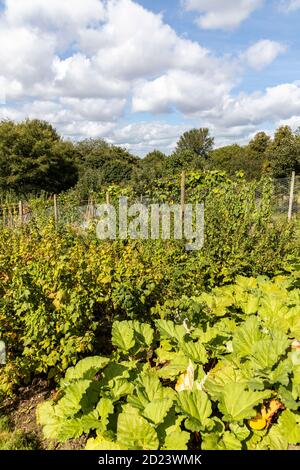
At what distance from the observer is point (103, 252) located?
3.91m

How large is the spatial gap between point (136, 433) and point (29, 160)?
2169 centimetres

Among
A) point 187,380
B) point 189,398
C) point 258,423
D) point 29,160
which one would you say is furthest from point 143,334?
point 29,160

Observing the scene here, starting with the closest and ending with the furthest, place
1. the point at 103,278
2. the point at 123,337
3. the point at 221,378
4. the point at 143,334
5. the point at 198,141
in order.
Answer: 1. the point at 221,378
2. the point at 123,337
3. the point at 143,334
4. the point at 103,278
5. the point at 198,141

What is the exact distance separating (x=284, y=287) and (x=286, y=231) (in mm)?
1603

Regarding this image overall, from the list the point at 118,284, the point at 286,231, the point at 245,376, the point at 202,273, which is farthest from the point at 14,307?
the point at 286,231

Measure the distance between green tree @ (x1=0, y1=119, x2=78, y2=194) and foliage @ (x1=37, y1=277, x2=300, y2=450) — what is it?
20550mm

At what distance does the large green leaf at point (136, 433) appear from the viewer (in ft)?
6.15

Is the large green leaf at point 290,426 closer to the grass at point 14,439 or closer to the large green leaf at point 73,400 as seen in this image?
the large green leaf at point 73,400

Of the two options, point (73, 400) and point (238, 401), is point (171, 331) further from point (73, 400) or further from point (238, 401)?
point (73, 400)

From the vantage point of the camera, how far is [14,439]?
2.32m

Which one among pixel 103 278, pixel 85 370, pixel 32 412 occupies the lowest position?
pixel 32 412

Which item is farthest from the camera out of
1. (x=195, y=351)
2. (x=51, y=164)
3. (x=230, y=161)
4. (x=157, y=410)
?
(x=230, y=161)

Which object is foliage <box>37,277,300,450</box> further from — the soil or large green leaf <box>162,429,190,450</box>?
the soil
